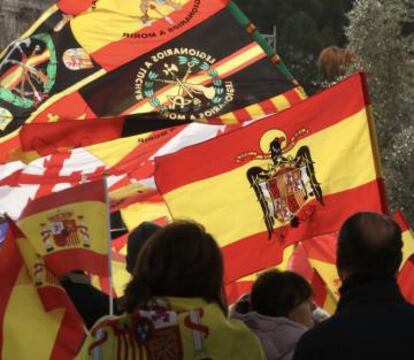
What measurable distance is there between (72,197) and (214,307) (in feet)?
5.88

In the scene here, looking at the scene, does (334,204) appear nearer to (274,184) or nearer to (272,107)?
(274,184)

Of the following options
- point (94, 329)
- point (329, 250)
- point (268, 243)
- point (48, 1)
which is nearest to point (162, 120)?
point (329, 250)

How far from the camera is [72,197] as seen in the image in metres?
4.62

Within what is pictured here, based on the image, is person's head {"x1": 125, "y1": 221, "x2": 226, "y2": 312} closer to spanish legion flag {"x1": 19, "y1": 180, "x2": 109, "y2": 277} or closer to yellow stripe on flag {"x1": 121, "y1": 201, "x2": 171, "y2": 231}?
spanish legion flag {"x1": 19, "y1": 180, "x2": 109, "y2": 277}

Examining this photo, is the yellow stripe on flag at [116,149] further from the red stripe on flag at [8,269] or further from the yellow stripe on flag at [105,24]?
the red stripe on flag at [8,269]

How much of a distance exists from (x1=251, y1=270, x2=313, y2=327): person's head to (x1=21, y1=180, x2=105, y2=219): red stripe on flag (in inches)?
50.5

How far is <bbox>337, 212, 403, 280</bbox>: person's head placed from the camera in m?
2.89

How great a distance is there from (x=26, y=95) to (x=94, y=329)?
451 centimetres

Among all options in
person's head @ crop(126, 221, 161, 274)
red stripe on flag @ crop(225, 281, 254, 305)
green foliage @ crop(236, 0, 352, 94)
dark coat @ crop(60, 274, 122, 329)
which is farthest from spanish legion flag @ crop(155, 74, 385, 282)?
green foliage @ crop(236, 0, 352, 94)

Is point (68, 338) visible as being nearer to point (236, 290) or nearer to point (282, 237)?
point (282, 237)

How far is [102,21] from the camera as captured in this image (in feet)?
24.1

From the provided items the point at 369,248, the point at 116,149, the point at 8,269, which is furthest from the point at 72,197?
the point at 116,149

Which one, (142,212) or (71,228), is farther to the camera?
(142,212)

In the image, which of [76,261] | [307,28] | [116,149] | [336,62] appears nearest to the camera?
[76,261]
